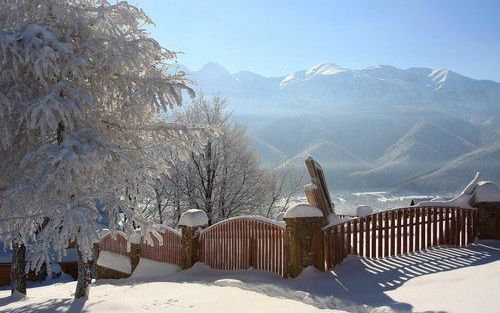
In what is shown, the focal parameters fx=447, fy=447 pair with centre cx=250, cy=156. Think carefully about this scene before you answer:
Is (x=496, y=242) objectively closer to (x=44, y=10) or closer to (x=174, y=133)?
(x=174, y=133)

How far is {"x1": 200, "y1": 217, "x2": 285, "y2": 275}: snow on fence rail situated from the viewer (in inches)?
384

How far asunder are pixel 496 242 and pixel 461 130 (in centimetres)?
20752

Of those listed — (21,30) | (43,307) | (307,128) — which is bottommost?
(43,307)

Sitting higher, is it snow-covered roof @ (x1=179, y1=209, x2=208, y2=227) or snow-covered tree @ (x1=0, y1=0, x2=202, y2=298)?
snow-covered tree @ (x1=0, y1=0, x2=202, y2=298)

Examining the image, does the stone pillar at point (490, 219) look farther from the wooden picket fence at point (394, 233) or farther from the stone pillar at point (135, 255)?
the stone pillar at point (135, 255)

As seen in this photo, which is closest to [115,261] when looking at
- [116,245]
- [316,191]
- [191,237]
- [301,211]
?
[116,245]

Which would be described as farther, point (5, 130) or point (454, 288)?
point (5, 130)

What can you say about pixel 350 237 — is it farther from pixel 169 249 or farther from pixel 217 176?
pixel 217 176

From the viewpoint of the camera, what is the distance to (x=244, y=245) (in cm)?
1082

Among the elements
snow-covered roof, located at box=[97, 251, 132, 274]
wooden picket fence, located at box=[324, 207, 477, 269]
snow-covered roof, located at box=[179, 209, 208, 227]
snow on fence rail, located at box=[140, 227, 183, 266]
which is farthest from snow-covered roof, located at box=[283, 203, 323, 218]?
snow-covered roof, located at box=[97, 251, 132, 274]

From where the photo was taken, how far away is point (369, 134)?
19588 cm

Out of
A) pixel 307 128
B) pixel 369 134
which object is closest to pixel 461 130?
pixel 369 134

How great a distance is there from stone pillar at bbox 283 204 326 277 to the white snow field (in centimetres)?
21

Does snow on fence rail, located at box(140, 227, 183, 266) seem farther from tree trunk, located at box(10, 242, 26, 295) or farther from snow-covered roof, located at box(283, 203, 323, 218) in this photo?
snow-covered roof, located at box(283, 203, 323, 218)
